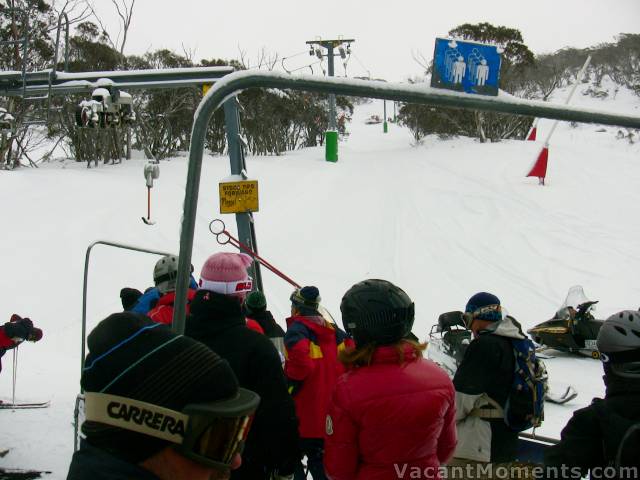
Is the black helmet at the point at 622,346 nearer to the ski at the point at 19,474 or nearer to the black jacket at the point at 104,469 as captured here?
the black jacket at the point at 104,469

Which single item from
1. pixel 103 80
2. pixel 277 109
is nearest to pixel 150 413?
pixel 103 80

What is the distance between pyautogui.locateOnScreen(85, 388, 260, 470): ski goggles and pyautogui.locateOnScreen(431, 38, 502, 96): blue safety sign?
1309 millimetres

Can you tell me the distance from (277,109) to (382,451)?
1228 inches

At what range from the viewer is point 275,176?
22.9 meters

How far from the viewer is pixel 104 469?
1201 mm

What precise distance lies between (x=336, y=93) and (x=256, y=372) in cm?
136

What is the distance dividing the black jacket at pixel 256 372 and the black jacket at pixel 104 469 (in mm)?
1466

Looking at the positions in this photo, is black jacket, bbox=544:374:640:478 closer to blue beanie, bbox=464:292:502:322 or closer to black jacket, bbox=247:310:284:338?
blue beanie, bbox=464:292:502:322

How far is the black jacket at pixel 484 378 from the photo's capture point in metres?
3.38

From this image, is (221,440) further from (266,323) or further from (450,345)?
(450,345)

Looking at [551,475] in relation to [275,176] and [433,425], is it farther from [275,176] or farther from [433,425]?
[275,176]

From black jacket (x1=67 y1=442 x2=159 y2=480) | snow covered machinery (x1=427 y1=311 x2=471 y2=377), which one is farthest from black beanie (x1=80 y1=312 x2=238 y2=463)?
snow covered machinery (x1=427 y1=311 x2=471 y2=377)

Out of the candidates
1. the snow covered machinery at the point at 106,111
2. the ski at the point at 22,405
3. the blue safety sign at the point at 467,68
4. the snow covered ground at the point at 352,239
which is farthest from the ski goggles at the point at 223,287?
the ski at the point at 22,405

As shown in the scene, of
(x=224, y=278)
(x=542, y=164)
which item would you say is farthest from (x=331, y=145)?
(x=224, y=278)
